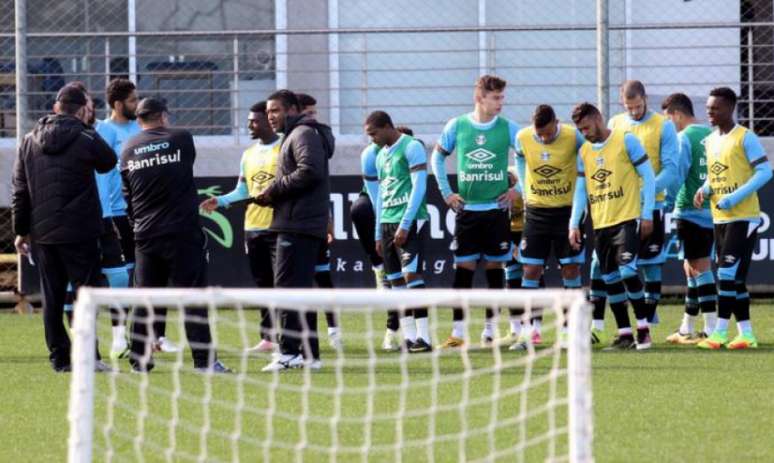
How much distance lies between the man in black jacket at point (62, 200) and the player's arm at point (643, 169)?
3.91 m

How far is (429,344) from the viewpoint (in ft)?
39.7

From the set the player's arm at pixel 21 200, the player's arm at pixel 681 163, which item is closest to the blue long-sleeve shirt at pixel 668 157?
the player's arm at pixel 681 163

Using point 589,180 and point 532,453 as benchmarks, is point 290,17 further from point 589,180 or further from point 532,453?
point 532,453

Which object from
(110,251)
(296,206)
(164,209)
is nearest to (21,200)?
(164,209)

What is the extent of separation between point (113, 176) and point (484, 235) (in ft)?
10.0

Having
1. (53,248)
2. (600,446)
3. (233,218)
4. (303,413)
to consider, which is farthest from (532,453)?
(233,218)

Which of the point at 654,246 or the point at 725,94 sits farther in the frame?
the point at 654,246

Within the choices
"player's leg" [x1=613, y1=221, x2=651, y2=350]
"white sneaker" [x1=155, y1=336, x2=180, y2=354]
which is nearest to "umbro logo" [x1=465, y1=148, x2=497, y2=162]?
"player's leg" [x1=613, y1=221, x2=651, y2=350]

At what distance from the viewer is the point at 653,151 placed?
12.2 m

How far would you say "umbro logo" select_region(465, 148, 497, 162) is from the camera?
11977 mm

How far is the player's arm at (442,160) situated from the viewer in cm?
1205

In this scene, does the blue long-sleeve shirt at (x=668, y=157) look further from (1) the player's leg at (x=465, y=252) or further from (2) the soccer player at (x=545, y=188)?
(1) the player's leg at (x=465, y=252)

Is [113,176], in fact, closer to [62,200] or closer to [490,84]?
[62,200]

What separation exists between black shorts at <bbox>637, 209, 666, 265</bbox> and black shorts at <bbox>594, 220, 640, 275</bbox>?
1.78 feet
